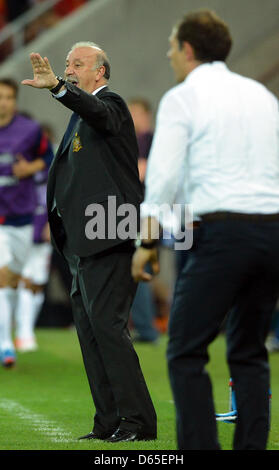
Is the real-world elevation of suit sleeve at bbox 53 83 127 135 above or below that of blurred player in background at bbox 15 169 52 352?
above

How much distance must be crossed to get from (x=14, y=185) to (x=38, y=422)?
361 cm

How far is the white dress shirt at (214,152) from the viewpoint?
13.6 feet

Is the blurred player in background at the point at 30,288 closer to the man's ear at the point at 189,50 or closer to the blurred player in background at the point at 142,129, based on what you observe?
the blurred player in background at the point at 142,129

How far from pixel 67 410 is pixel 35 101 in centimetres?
975

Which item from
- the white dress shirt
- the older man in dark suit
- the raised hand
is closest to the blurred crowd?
the older man in dark suit

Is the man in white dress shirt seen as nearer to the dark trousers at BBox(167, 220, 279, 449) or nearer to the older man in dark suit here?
the dark trousers at BBox(167, 220, 279, 449)

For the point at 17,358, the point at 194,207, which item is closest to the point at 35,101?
the point at 17,358

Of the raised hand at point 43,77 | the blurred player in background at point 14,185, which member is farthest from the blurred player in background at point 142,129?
the raised hand at point 43,77

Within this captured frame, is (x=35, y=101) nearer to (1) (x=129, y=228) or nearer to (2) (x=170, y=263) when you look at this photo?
(2) (x=170, y=263)

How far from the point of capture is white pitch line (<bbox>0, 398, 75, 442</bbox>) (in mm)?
5500

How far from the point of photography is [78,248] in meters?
5.25

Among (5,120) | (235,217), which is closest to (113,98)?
(235,217)

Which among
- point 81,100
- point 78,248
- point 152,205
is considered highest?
point 81,100

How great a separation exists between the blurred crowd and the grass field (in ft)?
21.2
